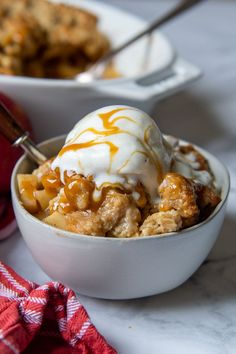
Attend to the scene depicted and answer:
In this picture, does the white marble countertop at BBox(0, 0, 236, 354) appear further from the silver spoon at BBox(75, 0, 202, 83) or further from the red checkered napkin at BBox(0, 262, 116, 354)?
the silver spoon at BBox(75, 0, 202, 83)

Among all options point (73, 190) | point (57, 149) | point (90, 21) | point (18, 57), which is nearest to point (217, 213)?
point (73, 190)

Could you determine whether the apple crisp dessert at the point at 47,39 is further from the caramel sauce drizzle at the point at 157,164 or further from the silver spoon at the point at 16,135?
the caramel sauce drizzle at the point at 157,164

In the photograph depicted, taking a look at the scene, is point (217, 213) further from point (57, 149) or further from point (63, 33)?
point (63, 33)

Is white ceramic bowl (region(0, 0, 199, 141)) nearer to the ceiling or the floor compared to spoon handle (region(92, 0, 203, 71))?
nearer to the ceiling

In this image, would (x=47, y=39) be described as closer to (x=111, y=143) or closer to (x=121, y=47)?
(x=121, y=47)

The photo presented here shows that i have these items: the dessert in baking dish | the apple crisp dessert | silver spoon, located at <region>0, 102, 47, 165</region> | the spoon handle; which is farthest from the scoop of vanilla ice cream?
the spoon handle
